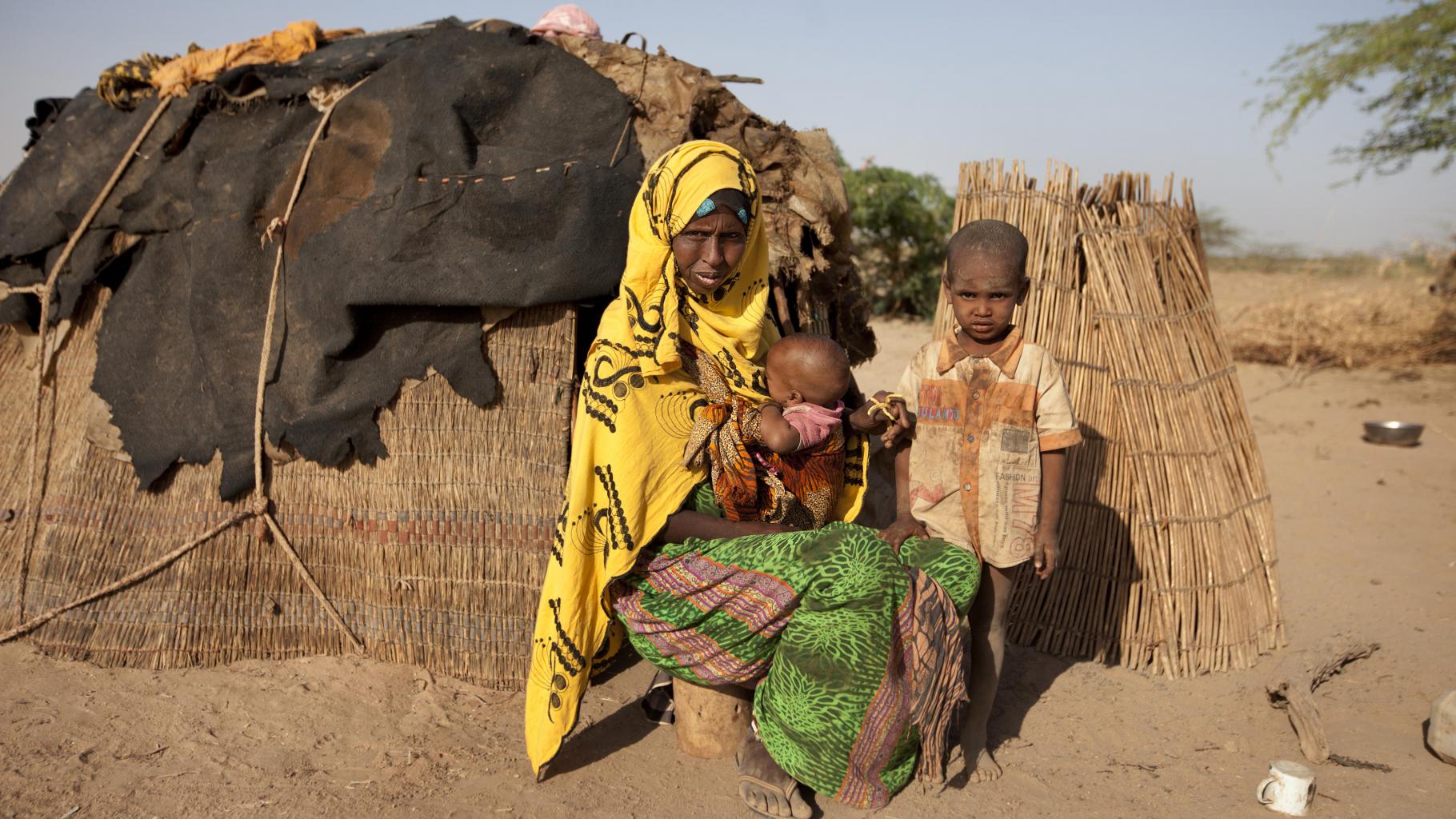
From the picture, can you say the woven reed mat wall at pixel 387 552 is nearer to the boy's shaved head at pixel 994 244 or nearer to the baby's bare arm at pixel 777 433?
the baby's bare arm at pixel 777 433

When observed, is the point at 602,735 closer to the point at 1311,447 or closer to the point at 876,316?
the point at 1311,447

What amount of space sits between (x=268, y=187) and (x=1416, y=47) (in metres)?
11.5

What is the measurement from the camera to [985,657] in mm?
2838

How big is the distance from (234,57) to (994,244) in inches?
125

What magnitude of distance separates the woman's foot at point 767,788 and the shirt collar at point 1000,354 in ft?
4.05

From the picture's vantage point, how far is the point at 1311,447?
23.0 ft

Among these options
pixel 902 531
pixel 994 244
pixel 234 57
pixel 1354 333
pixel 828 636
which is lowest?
pixel 828 636

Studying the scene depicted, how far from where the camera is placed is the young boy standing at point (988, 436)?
8.62 ft

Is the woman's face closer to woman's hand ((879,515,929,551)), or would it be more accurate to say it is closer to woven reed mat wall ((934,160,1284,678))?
woman's hand ((879,515,929,551))

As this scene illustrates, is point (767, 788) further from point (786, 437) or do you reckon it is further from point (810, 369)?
point (810, 369)

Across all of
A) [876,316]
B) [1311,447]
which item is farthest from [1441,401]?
[876,316]

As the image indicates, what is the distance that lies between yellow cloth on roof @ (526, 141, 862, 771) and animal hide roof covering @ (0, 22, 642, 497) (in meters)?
0.52

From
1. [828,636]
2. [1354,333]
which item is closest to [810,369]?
[828,636]

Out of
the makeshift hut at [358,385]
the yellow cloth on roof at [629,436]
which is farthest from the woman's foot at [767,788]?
the makeshift hut at [358,385]
